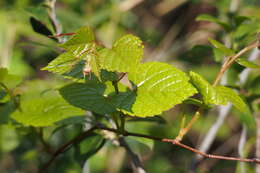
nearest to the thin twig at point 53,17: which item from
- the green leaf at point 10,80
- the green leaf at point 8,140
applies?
the green leaf at point 10,80

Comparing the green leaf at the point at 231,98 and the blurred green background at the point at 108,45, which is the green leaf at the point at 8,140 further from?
the green leaf at the point at 231,98

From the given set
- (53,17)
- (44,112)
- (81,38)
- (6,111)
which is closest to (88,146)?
(44,112)

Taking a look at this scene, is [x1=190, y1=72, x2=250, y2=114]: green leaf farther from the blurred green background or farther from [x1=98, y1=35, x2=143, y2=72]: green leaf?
the blurred green background

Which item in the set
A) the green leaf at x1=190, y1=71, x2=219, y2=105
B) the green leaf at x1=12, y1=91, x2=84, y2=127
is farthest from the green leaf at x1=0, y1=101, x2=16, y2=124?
the green leaf at x1=190, y1=71, x2=219, y2=105

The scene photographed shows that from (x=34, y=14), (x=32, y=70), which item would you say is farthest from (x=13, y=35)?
(x=34, y=14)

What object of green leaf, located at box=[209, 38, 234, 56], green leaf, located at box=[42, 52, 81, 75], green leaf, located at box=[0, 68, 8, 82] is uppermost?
green leaf, located at box=[42, 52, 81, 75]
